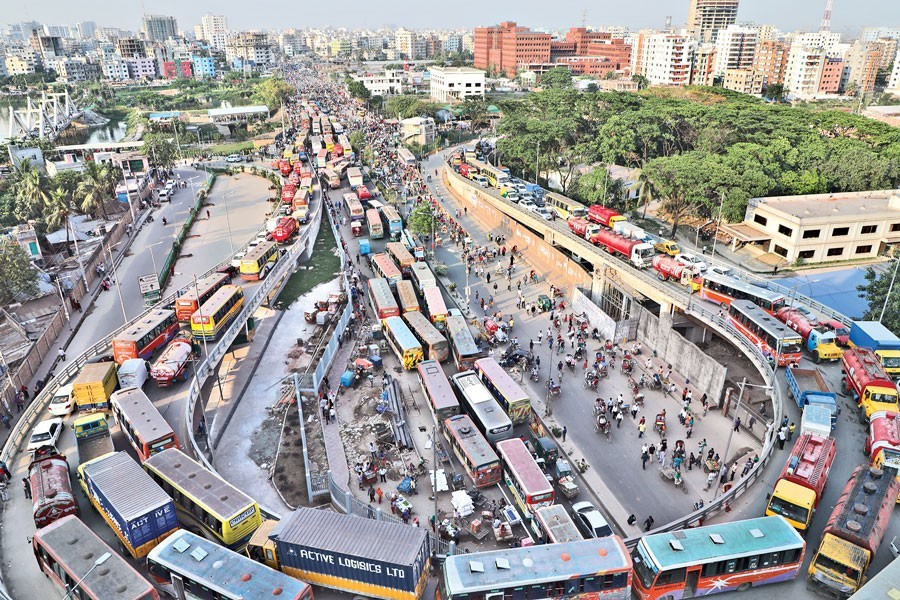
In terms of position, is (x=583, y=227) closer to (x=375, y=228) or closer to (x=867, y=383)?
(x=375, y=228)

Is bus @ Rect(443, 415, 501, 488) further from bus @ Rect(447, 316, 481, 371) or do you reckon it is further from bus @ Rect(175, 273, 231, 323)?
bus @ Rect(175, 273, 231, 323)

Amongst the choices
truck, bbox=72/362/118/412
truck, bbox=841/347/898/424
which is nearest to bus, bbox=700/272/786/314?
truck, bbox=841/347/898/424

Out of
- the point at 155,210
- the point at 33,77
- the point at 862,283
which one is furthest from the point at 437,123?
the point at 33,77

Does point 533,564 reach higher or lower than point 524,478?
higher

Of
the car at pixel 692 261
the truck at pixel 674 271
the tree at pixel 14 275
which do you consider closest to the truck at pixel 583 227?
the truck at pixel 674 271

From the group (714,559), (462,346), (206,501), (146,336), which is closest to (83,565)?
(206,501)
